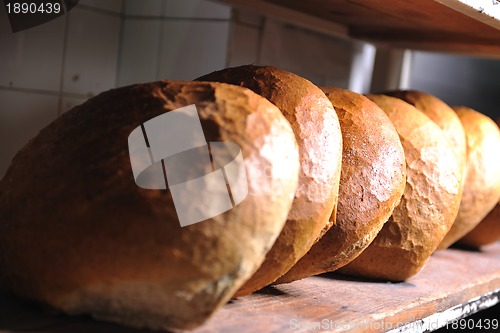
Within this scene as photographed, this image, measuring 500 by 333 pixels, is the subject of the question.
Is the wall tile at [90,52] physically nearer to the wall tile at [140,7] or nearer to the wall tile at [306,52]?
the wall tile at [140,7]

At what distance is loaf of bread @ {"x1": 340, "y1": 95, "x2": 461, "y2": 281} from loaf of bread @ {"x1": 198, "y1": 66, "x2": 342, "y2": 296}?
0.24 m

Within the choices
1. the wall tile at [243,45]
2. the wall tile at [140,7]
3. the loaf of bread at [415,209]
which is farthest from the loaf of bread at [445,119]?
the wall tile at [140,7]

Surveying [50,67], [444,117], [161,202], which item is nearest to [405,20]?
[444,117]

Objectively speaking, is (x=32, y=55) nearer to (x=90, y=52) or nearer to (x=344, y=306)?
(x=90, y=52)

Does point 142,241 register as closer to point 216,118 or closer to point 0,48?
point 216,118

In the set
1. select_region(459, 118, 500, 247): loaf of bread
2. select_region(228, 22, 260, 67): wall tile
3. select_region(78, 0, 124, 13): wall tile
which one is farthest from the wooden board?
select_region(78, 0, 124, 13): wall tile

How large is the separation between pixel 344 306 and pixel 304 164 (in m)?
0.23

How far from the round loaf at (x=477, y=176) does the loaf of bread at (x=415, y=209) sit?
0.20 meters

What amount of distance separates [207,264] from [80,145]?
0.57 ft

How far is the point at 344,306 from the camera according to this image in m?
0.86

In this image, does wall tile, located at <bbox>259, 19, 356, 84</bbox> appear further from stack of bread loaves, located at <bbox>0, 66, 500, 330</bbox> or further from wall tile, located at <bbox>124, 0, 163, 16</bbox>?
stack of bread loaves, located at <bbox>0, 66, 500, 330</bbox>

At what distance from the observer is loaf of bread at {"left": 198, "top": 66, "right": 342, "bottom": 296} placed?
73cm

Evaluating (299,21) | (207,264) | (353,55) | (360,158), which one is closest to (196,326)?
(207,264)

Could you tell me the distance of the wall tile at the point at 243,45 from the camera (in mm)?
1407
